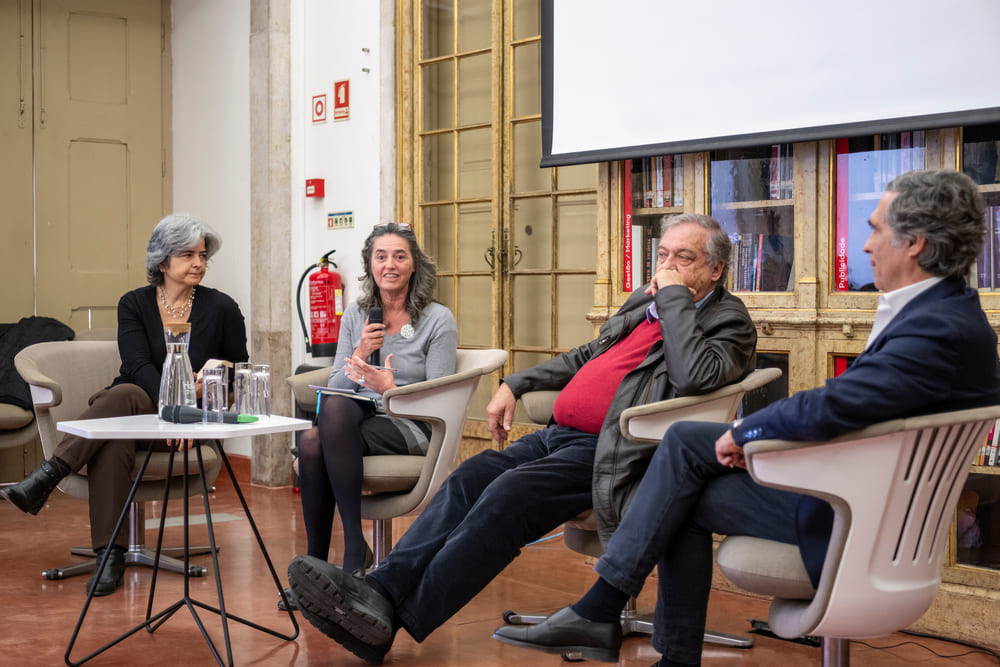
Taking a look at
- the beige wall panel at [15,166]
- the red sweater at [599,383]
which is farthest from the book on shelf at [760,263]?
the beige wall panel at [15,166]

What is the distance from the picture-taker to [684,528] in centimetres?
228

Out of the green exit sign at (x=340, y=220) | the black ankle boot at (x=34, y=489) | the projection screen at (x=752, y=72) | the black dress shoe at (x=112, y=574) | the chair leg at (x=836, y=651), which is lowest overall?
the black dress shoe at (x=112, y=574)

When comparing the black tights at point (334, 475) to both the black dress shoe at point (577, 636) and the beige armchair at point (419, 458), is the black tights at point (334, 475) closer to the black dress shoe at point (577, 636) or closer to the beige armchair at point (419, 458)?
the beige armchair at point (419, 458)

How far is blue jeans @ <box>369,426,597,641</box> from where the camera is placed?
260cm

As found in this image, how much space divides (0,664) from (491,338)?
262cm

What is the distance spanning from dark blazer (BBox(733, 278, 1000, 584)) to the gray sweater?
4.99 feet

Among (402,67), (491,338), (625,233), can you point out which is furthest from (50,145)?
(625,233)

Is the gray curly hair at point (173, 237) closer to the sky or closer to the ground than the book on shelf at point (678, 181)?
closer to the ground

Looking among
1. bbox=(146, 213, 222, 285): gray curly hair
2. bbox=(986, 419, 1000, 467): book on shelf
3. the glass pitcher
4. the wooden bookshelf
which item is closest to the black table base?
the glass pitcher

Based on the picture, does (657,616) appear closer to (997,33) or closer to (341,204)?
(997,33)

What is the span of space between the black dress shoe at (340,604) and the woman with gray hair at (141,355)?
3.94 feet

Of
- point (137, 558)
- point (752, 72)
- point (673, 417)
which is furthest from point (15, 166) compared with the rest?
point (673, 417)

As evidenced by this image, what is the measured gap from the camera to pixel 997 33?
9.54ft

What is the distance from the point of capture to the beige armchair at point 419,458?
310cm
